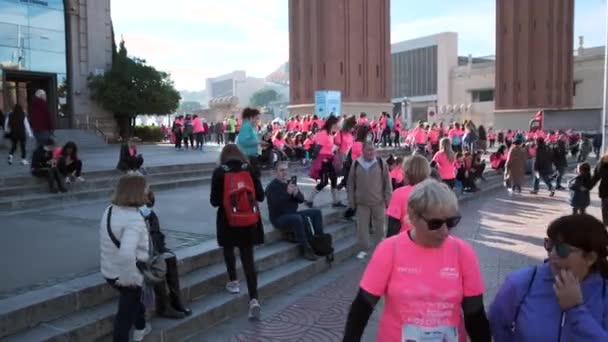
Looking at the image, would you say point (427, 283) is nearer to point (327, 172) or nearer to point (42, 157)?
point (327, 172)

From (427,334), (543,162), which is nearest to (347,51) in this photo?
(543,162)

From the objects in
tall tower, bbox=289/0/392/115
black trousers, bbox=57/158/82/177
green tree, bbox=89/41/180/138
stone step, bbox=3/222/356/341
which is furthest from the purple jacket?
tall tower, bbox=289/0/392/115

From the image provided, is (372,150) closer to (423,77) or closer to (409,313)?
(409,313)

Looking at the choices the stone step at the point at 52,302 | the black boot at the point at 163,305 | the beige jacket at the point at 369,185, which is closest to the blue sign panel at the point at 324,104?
the beige jacket at the point at 369,185

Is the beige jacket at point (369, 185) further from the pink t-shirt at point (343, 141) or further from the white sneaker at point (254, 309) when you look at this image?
the pink t-shirt at point (343, 141)

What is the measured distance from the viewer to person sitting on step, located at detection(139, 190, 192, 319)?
5.11m

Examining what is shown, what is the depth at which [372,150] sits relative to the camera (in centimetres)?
789

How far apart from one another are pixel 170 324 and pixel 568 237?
3.95m

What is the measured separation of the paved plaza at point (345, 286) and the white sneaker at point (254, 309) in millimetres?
92

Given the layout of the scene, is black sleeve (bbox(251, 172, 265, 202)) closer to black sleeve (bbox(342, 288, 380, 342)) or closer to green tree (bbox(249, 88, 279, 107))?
A: black sleeve (bbox(342, 288, 380, 342))

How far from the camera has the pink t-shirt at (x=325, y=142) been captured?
1112 centimetres

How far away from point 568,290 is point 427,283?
2.04ft

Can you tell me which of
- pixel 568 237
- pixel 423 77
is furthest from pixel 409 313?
pixel 423 77

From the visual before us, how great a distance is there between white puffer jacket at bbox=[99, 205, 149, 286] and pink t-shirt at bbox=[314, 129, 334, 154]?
23.1 feet
